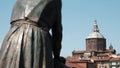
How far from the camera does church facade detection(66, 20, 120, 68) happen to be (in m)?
93.7

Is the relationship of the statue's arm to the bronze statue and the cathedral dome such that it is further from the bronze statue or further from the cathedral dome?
the cathedral dome

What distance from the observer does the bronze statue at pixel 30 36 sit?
13.0 feet

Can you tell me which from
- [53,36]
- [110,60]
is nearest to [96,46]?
[110,60]

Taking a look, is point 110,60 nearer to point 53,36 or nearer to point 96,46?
point 96,46

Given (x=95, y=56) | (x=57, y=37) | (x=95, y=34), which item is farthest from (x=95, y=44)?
(x=57, y=37)

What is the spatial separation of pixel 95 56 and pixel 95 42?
5.45m

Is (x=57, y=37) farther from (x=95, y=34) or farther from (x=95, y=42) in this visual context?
(x=95, y=34)

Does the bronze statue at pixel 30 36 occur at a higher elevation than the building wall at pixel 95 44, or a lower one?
lower

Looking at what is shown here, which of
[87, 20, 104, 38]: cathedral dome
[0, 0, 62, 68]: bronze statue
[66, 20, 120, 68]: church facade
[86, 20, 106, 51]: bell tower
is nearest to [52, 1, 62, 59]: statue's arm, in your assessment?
[0, 0, 62, 68]: bronze statue

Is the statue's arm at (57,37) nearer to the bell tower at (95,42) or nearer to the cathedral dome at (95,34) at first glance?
the bell tower at (95,42)

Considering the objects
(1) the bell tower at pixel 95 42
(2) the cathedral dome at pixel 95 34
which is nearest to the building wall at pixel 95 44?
(1) the bell tower at pixel 95 42

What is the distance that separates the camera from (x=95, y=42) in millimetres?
106250

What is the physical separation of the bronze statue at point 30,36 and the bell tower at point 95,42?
102 meters

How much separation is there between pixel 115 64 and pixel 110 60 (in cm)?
143
